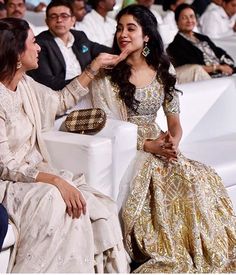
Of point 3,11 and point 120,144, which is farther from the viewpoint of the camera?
point 3,11

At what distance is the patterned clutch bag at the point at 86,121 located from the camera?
3.32 metres

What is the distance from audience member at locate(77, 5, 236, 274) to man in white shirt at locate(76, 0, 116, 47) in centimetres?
270

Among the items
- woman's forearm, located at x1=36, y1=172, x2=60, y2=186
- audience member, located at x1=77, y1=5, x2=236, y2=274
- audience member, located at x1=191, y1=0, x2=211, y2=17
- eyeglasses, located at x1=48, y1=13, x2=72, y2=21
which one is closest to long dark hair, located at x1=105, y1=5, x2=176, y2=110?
audience member, located at x1=77, y1=5, x2=236, y2=274

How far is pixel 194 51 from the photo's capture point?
18.6 ft

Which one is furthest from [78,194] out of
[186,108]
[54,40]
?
[54,40]

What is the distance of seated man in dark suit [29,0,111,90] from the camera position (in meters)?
4.66

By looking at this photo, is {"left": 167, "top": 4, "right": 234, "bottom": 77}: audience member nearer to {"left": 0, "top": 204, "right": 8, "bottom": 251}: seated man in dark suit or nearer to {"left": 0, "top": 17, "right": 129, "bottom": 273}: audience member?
{"left": 0, "top": 17, "right": 129, "bottom": 273}: audience member

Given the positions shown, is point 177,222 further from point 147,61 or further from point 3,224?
point 3,224

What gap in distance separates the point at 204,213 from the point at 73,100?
0.68 meters

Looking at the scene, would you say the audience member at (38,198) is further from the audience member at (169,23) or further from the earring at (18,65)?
the audience member at (169,23)

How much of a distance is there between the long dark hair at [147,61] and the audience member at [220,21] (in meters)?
3.66

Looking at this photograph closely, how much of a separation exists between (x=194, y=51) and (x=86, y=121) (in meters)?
2.47

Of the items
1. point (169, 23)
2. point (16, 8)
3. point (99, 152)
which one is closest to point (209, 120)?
point (99, 152)

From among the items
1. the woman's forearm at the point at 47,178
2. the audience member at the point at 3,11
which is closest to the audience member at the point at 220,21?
the audience member at the point at 3,11
